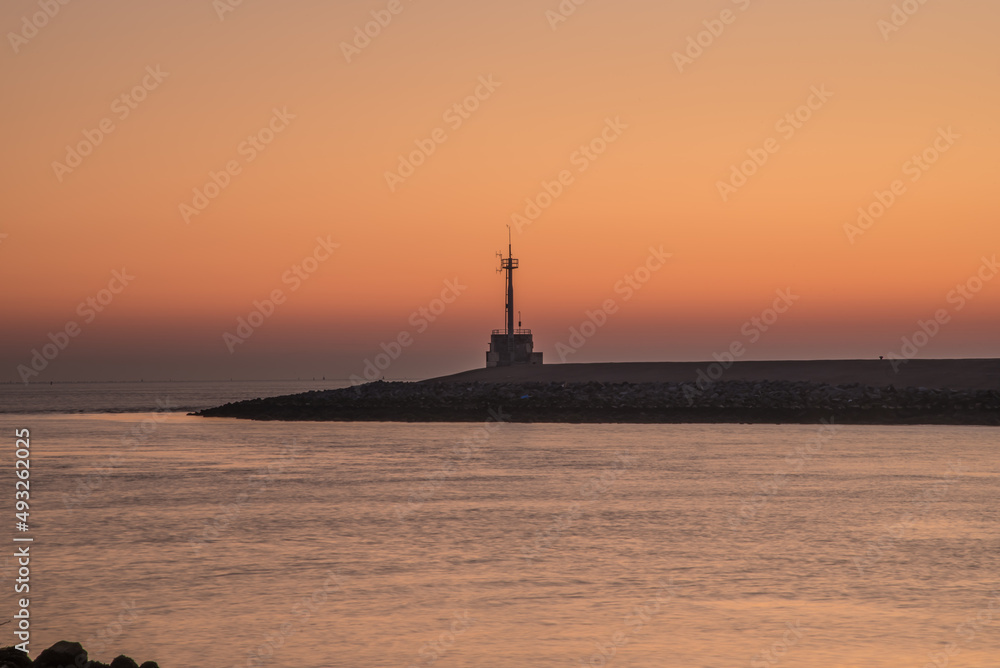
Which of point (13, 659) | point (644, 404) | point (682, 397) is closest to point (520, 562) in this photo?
point (13, 659)

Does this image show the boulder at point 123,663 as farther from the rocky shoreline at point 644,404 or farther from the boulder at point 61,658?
the rocky shoreline at point 644,404

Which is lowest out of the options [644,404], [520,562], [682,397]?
[520,562]

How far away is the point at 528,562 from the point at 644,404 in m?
41.3

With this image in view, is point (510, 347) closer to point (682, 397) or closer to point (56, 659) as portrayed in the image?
point (682, 397)

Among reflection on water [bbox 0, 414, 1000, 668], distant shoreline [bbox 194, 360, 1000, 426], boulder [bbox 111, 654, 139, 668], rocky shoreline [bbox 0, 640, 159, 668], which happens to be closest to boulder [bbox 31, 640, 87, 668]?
rocky shoreline [bbox 0, 640, 159, 668]

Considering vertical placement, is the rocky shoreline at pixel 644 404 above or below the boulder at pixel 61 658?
above

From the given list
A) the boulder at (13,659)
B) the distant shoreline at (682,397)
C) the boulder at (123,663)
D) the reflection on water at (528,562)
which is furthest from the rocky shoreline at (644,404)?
the boulder at (13,659)

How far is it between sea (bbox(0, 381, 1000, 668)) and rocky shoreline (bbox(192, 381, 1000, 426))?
19.0 meters

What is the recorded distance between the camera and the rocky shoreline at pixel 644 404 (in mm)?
49406

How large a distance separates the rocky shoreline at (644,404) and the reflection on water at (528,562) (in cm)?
1870

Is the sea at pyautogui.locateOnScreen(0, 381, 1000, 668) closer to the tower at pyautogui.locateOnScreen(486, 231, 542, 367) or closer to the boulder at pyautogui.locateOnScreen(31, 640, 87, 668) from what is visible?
the boulder at pyautogui.locateOnScreen(31, 640, 87, 668)

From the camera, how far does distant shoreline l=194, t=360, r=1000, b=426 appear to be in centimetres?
5022

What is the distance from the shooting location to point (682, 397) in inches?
2223

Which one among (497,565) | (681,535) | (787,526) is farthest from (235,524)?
(787,526)
